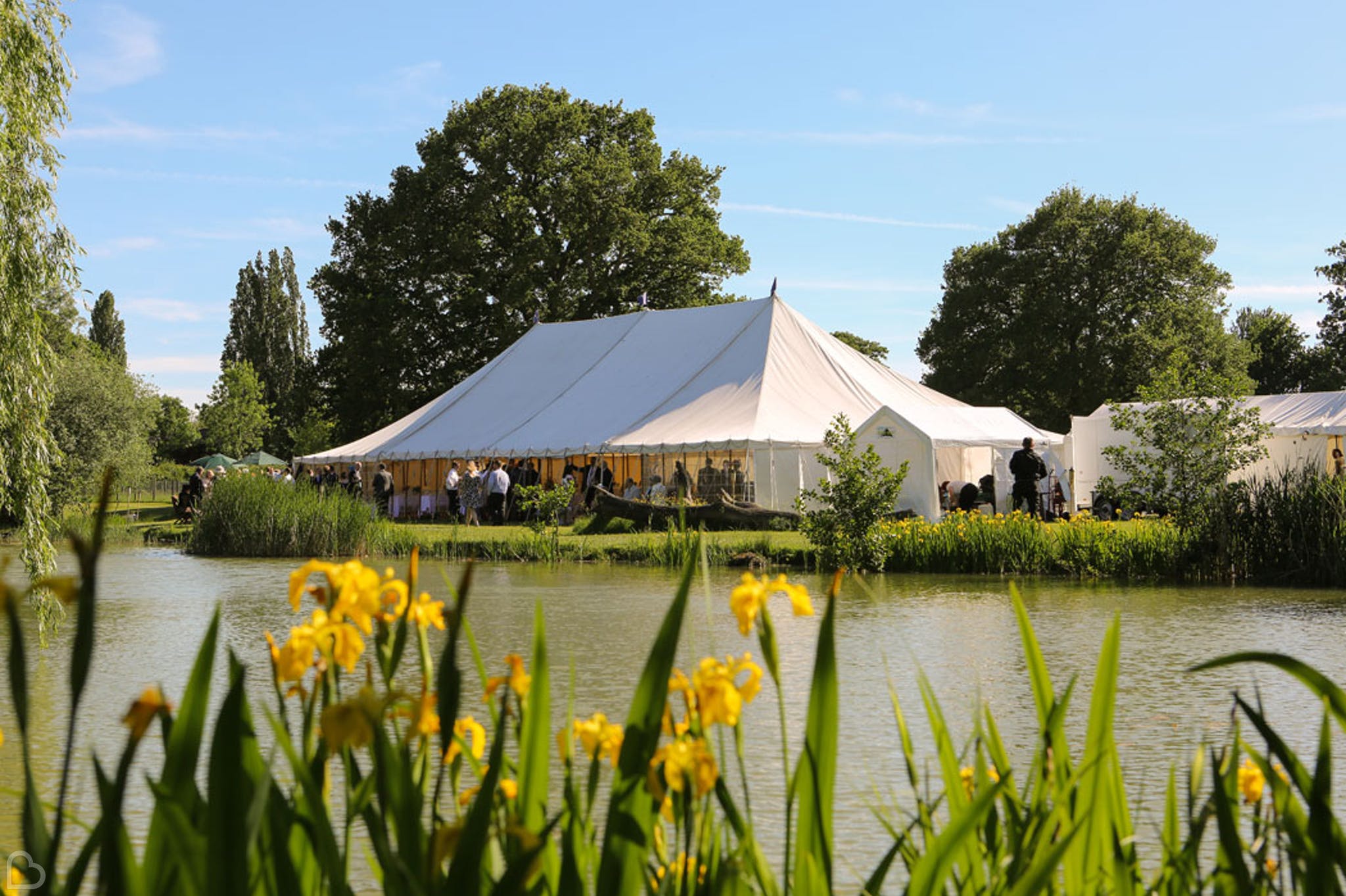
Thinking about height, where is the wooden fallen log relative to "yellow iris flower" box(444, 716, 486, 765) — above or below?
above

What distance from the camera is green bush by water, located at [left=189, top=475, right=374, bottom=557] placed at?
711 inches

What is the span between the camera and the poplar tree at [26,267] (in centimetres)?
772

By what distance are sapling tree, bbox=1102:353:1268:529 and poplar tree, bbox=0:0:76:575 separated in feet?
31.8

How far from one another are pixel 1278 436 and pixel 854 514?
14.4 metres

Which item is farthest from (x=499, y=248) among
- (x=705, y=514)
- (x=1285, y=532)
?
(x=1285, y=532)

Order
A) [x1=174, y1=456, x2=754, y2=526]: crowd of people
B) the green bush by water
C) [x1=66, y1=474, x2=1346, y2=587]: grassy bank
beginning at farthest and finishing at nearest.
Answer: [x1=174, y1=456, x2=754, y2=526]: crowd of people
the green bush by water
[x1=66, y1=474, x2=1346, y2=587]: grassy bank

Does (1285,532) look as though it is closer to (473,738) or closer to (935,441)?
(935,441)

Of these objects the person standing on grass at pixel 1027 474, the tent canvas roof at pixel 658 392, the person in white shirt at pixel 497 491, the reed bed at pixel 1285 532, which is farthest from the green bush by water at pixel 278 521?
the reed bed at pixel 1285 532

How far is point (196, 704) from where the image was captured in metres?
1.43

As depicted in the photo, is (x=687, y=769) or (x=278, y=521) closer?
(x=687, y=769)

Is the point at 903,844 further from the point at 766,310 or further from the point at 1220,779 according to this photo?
the point at 766,310

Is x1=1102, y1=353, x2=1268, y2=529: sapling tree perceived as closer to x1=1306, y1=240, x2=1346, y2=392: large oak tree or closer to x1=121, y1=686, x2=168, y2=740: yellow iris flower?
x1=121, y1=686, x2=168, y2=740: yellow iris flower

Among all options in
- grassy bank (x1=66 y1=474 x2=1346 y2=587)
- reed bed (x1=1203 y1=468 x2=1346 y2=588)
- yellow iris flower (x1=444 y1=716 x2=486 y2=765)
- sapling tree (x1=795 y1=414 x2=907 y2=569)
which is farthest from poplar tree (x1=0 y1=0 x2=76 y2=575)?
reed bed (x1=1203 y1=468 x2=1346 y2=588)

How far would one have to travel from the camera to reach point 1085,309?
132 feet
